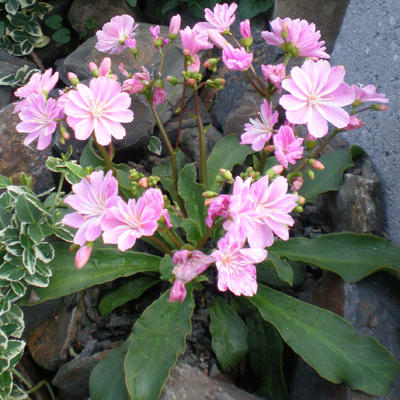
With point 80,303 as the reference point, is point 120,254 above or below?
above

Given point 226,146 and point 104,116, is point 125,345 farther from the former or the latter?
point 226,146

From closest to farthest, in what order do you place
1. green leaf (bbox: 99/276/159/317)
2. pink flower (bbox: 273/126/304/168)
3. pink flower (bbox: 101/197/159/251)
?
1. pink flower (bbox: 101/197/159/251)
2. pink flower (bbox: 273/126/304/168)
3. green leaf (bbox: 99/276/159/317)

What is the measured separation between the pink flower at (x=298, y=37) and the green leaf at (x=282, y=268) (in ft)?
2.54

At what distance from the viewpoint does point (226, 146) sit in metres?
2.25

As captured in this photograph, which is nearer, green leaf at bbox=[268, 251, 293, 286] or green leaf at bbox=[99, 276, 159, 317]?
green leaf at bbox=[268, 251, 293, 286]

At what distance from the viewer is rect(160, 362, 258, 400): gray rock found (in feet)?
5.03

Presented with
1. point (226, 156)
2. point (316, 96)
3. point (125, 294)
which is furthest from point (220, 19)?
point (125, 294)

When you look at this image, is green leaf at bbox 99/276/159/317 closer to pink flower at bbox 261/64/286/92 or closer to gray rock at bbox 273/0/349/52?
pink flower at bbox 261/64/286/92

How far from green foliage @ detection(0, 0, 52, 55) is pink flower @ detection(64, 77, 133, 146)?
218cm

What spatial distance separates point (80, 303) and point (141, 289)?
0.30m

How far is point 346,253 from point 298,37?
886 millimetres

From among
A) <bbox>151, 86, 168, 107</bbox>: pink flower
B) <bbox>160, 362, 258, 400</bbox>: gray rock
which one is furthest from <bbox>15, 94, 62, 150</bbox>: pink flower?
<bbox>160, 362, 258, 400</bbox>: gray rock

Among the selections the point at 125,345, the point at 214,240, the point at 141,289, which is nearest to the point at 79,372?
the point at 125,345

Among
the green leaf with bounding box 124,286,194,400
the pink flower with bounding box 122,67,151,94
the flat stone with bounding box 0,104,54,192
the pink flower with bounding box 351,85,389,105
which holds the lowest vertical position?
the flat stone with bounding box 0,104,54,192
